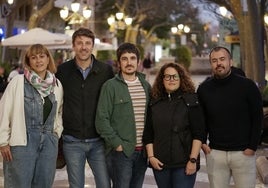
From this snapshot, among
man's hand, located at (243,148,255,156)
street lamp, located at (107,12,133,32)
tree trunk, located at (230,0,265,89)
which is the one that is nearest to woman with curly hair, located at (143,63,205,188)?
man's hand, located at (243,148,255,156)

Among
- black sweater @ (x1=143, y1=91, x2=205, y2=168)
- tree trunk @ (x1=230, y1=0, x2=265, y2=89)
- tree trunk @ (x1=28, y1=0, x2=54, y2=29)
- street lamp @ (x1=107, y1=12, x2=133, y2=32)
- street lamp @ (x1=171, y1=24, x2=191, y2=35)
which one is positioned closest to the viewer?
black sweater @ (x1=143, y1=91, x2=205, y2=168)

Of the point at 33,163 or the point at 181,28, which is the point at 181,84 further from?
the point at 181,28

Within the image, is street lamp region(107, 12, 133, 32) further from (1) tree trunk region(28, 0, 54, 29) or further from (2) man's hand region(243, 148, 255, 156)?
(2) man's hand region(243, 148, 255, 156)

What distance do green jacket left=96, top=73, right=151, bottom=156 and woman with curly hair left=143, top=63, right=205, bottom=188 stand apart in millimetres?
179

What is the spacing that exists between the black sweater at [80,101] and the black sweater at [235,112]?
1061 millimetres

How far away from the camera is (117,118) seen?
4.69 metres

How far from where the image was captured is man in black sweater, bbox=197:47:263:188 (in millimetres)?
4523

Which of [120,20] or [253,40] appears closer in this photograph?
[253,40]

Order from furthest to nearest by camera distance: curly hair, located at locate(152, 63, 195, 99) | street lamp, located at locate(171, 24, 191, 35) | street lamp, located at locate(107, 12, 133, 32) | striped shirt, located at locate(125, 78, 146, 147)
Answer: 1. street lamp, located at locate(171, 24, 191, 35)
2. street lamp, located at locate(107, 12, 133, 32)
3. striped shirt, located at locate(125, 78, 146, 147)
4. curly hair, located at locate(152, 63, 195, 99)

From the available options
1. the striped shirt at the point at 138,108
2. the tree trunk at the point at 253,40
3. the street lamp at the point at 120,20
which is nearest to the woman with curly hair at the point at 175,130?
the striped shirt at the point at 138,108

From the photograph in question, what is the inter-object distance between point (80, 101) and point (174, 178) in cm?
113

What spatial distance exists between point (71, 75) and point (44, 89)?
1.11 ft

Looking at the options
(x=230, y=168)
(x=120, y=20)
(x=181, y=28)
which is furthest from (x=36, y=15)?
(x=181, y=28)

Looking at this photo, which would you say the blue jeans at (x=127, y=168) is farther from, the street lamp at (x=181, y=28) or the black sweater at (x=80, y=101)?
the street lamp at (x=181, y=28)
